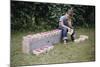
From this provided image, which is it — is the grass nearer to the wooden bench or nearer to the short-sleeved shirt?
the wooden bench

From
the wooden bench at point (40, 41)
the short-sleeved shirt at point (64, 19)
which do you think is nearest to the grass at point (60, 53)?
the wooden bench at point (40, 41)

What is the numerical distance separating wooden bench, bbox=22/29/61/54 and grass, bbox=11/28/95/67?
0.05 m

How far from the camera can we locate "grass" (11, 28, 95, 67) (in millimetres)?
2188

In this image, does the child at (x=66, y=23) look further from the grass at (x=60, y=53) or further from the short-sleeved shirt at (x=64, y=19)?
the grass at (x=60, y=53)

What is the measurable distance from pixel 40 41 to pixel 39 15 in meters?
0.32

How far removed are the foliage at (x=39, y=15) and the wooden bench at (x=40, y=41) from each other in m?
0.07

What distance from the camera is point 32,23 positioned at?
227 centimetres

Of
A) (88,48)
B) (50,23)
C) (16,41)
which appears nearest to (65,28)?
(50,23)

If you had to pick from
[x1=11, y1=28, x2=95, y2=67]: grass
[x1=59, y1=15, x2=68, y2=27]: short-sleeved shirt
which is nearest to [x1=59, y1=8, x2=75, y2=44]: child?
[x1=59, y1=15, x2=68, y2=27]: short-sleeved shirt
